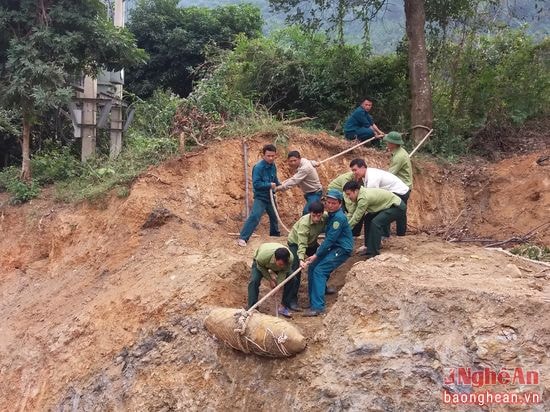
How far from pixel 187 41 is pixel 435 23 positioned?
28.9ft

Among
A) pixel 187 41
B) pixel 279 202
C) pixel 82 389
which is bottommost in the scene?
pixel 82 389

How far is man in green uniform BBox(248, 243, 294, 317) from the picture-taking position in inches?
Answer: 248

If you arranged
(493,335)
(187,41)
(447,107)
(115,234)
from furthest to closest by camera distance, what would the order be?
(187,41)
(447,107)
(115,234)
(493,335)

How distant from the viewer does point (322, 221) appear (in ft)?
22.0

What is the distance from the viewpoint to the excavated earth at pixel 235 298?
5.33 meters

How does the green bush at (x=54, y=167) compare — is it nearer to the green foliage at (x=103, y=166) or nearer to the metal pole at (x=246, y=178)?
the green foliage at (x=103, y=166)

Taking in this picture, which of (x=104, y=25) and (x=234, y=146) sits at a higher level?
(x=104, y=25)

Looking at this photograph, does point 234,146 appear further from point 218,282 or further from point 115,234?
point 218,282

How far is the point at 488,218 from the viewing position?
10.3 meters

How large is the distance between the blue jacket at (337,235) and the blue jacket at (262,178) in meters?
1.84

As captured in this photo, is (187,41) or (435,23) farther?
(187,41)

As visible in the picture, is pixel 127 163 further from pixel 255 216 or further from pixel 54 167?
pixel 255 216

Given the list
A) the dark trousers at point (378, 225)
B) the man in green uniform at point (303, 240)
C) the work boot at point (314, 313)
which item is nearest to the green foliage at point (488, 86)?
the dark trousers at point (378, 225)

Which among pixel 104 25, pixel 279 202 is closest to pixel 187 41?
pixel 104 25
